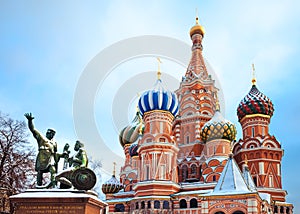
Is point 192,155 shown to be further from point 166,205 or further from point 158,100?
point 166,205

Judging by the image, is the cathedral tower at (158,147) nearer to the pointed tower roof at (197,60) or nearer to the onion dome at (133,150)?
the onion dome at (133,150)

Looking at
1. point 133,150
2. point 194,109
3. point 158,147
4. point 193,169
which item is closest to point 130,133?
point 133,150

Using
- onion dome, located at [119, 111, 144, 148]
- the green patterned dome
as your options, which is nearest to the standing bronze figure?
the green patterned dome

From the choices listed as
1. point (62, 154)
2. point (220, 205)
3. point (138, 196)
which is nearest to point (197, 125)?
point (138, 196)

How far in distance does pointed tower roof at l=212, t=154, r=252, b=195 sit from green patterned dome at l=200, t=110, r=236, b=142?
914cm

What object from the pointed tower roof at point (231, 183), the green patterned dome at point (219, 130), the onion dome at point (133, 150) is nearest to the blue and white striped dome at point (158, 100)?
the green patterned dome at point (219, 130)

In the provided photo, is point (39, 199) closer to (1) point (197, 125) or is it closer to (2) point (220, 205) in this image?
(2) point (220, 205)

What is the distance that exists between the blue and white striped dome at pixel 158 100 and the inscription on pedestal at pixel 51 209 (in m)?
24.2

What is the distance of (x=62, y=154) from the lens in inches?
412

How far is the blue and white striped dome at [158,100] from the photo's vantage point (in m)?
33.0

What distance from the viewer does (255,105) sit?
34.0 meters

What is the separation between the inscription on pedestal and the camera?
29.6 ft

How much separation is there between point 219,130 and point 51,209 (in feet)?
84.1

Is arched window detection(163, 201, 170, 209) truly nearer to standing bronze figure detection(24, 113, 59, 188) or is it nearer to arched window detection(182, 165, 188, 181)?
arched window detection(182, 165, 188, 181)
